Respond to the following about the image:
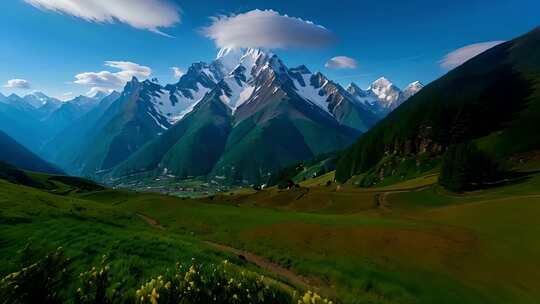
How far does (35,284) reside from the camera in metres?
5.74

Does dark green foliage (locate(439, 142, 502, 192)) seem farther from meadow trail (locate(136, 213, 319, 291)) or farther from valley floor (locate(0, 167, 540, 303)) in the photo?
meadow trail (locate(136, 213, 319, 291))

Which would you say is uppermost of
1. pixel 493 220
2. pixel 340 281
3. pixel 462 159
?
pixel 462 159

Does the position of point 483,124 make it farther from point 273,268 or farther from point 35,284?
point 35,284

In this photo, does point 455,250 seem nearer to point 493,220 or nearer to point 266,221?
point 493,220

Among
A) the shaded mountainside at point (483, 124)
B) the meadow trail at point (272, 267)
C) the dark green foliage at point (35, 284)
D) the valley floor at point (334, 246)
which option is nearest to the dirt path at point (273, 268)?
the meadow trail at point (272, 267)

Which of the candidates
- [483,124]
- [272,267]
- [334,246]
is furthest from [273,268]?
[483,124]

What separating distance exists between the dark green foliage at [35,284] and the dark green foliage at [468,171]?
86.1 m

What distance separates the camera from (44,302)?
5.76 meters

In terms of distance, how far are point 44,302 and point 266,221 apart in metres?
42.3

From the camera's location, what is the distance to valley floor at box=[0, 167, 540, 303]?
20.5m

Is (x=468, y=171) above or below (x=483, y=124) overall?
below

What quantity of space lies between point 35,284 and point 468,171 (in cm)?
8832

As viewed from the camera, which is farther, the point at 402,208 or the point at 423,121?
the point at 423,121

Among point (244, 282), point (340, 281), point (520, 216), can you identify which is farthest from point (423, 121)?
point (244, 282)
